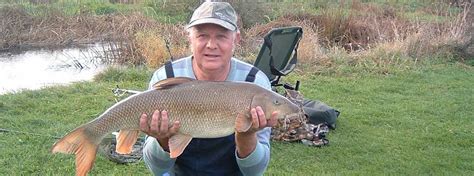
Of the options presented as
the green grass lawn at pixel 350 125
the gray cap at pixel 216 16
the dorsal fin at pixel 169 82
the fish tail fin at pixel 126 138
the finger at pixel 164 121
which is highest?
the gray cap at pixel 216 16

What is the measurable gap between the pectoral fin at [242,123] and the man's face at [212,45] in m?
0.29

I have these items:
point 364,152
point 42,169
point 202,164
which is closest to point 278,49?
point 364,152

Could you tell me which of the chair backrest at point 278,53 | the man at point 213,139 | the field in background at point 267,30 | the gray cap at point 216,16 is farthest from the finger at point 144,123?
the field in background at point 267,30

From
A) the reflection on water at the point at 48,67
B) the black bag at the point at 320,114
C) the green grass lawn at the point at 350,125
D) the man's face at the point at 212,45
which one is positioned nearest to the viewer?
the man's face at the point at 212,45

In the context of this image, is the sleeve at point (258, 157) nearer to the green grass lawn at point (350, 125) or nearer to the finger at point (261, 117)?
the finger at point (261, 117)

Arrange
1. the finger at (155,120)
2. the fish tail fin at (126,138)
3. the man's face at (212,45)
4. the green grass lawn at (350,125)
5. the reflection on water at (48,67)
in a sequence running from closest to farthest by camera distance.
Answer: the finger at (155,120) < the fish tail fin at (126,138) < the man's face at (212,45) < the green grass lawn at (350,125) < the reflection on water at (48,67)

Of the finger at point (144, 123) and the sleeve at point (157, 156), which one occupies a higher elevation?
the finger at point (144, 123)

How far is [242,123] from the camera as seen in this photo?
→ 229 cm

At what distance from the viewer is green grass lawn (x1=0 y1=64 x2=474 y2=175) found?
4566 millimetres

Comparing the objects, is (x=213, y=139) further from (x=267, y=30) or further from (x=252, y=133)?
(x=267, y=30)

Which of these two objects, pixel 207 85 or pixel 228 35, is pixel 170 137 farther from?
pixel 228 35

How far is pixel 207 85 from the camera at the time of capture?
2.36 metres

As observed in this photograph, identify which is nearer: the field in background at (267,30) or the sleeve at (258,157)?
the sleeve at (258,157)

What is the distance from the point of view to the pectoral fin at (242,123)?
7.46 feet
